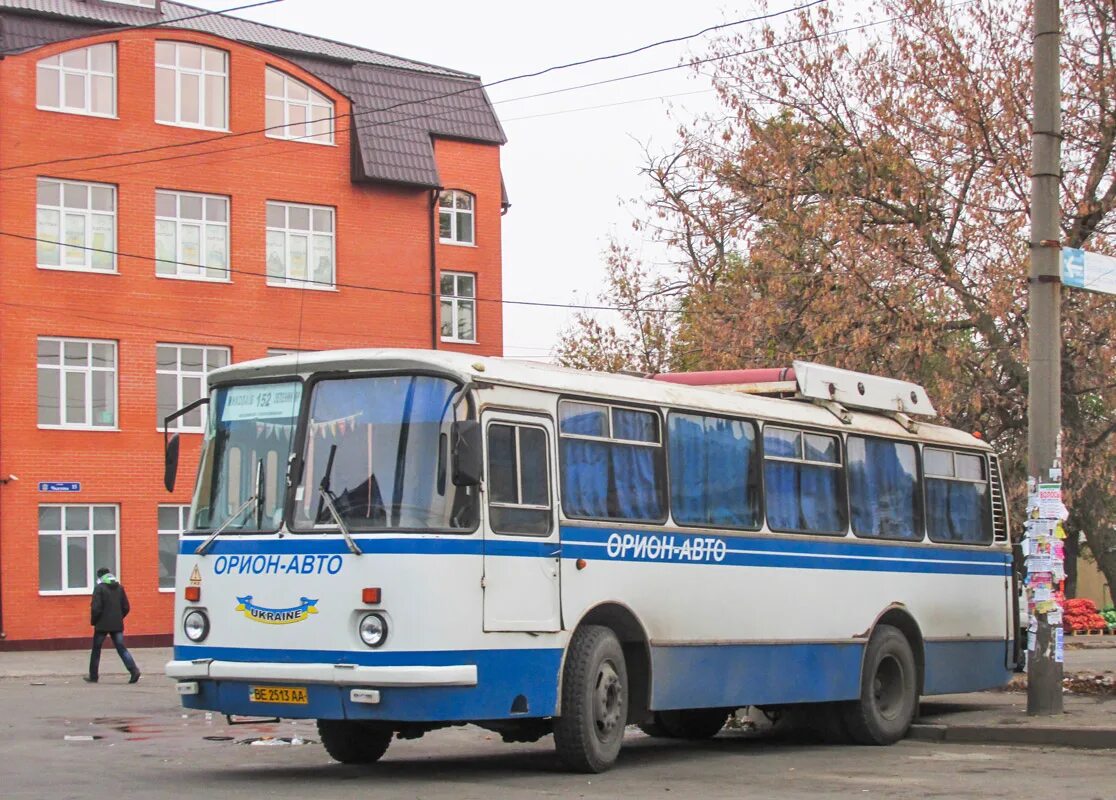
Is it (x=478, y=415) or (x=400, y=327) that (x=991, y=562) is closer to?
(x=478, y=415)

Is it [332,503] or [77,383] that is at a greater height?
[77,383]

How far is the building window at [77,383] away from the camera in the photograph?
125 ft

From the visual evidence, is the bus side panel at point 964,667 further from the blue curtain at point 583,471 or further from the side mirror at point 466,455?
the side mirror at point 466,455

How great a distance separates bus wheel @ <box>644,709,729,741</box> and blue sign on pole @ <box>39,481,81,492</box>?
78.0 feet

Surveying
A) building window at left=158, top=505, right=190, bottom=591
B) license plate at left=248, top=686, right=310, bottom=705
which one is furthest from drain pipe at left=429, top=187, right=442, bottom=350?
license plate at left=248, top=686, right=310, bottom=705

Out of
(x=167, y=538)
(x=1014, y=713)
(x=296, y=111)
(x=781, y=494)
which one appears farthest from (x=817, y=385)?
(x=296, y=111)

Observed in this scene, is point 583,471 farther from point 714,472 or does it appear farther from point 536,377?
point 714,472

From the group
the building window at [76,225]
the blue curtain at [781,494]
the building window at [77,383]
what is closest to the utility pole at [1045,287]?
the blue curtain at [781,494]

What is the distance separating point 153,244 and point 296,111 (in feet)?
16.4

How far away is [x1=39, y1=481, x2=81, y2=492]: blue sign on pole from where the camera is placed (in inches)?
1484

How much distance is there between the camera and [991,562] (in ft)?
60.5

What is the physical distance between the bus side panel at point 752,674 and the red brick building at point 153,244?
2508 centimetres

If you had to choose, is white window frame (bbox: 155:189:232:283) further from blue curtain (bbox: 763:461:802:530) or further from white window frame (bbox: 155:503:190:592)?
blue curtain (bbox: 763:461:802:530)

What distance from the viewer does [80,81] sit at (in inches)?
1527
